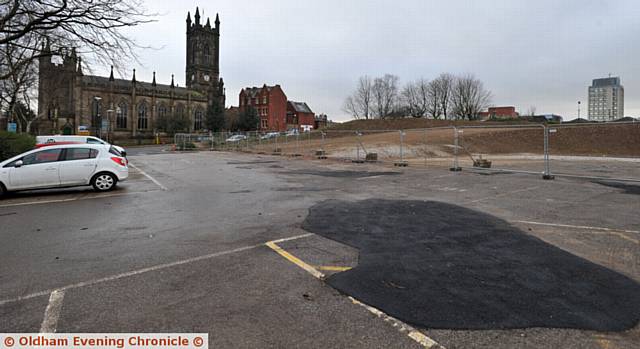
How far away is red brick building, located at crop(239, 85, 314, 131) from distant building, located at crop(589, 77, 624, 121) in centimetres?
A: 7588

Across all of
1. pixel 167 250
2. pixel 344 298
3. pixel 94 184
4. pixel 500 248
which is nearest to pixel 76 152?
pixel 94 184

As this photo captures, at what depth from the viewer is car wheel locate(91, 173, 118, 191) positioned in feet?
39.9

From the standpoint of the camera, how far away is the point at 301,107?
11025 centimetres

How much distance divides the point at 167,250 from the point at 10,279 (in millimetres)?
1823

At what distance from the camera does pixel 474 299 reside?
3764mm

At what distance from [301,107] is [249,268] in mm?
107555

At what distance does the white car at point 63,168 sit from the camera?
11125 millimetres

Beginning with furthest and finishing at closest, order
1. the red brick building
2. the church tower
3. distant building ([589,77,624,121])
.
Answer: the church tower, the red brick building, distant building ([589,77,624,121])

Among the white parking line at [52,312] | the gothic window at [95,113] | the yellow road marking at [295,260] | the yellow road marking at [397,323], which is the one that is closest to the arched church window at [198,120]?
the gothic window at [95,113]

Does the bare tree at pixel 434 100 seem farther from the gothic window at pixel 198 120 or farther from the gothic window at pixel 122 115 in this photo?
the gothic window at pixel 122 115

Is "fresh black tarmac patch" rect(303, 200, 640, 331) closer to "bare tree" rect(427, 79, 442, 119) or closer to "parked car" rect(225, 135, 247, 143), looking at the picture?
"parked car" rect(225, 135, 247, 143)

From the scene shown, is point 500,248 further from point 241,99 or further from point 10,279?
point 241,99

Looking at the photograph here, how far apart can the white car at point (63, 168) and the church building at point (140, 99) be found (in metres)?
61.7

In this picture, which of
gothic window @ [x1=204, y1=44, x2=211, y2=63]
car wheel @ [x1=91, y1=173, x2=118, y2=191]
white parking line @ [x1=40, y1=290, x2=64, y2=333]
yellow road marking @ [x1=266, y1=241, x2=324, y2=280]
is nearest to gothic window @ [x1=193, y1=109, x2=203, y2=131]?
gothic window @ [x1=204, y1=44, x2=211, y2=63]
